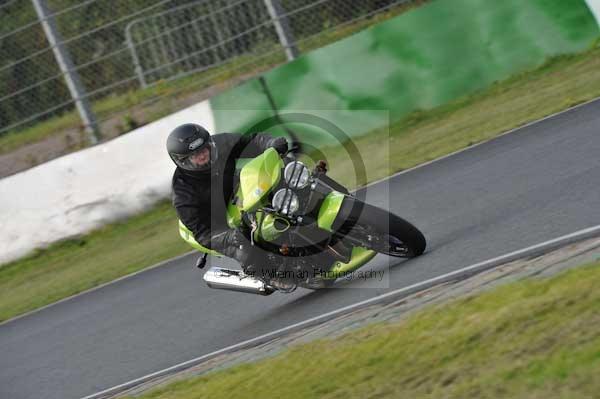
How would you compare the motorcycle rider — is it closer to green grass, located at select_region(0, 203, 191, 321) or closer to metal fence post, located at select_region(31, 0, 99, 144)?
green grass, located at select_region(0, 203, 191, 321)

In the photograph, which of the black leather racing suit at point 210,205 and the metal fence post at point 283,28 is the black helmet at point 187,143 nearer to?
the black leather racing suit at point 210,205

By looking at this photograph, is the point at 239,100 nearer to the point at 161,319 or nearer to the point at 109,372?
the point at 161,319

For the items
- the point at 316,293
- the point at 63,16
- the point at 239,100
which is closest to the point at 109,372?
the point at 316,293

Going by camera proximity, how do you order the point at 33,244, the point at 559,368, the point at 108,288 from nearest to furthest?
the point at 559,368 → the point at 108,288 → the point at 33,244

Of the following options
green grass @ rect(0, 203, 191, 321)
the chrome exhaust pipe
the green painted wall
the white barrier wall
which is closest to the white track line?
the chrome exhaust pipe

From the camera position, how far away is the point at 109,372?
766 cm

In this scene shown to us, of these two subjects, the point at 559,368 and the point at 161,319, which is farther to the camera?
the point at 161,319

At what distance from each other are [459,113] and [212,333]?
590 cm

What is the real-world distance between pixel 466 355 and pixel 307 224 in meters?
2.28

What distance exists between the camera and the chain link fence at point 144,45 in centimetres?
1335

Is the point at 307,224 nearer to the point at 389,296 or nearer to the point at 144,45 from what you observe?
the point at 389,296

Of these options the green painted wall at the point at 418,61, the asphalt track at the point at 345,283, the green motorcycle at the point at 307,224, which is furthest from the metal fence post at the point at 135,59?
the green motorcycle at the point at 307,224

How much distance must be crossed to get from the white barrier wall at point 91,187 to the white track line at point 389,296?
20.1 feet

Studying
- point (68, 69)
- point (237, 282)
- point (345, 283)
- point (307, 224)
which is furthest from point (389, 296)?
point (68, 69)
